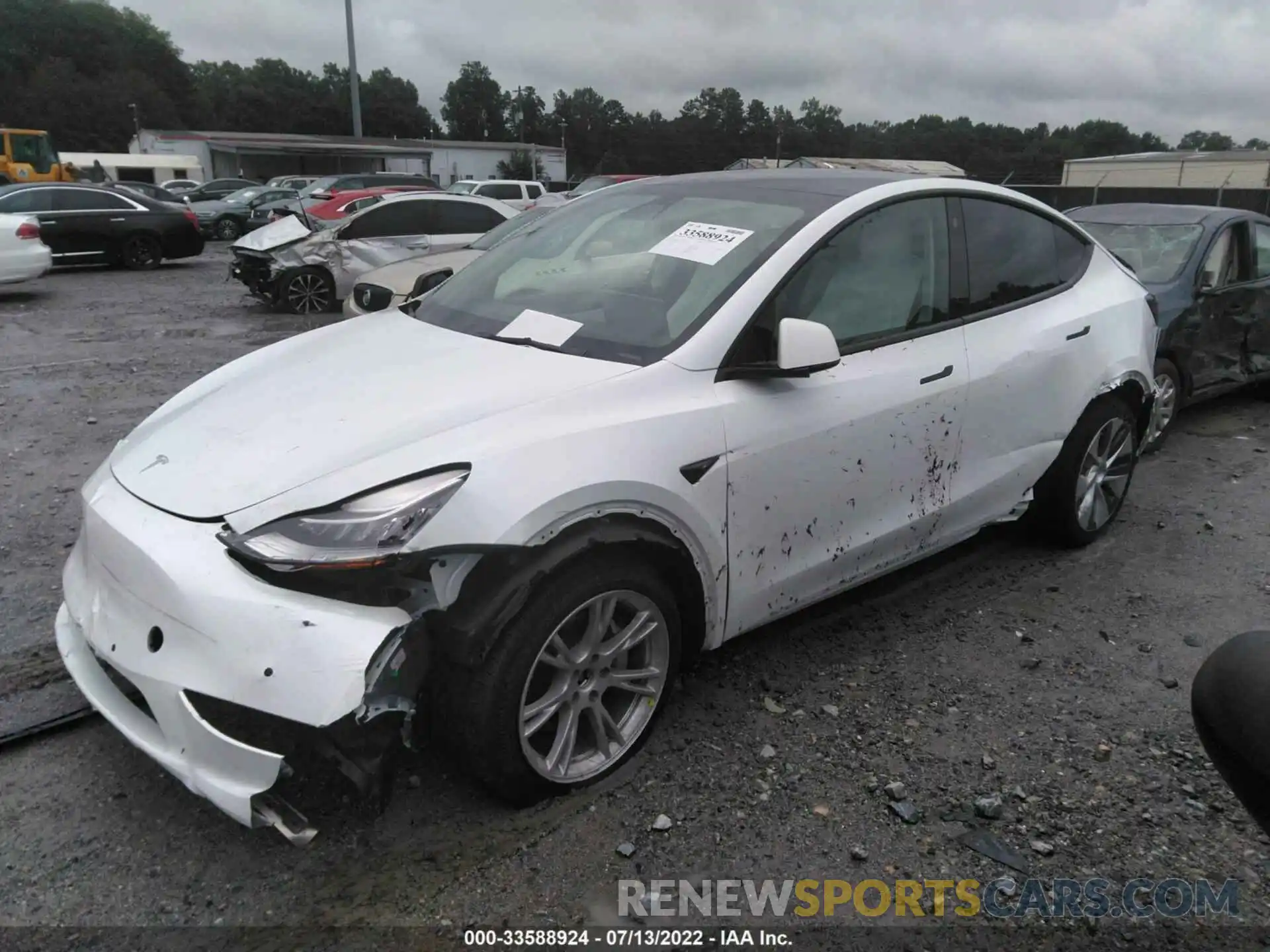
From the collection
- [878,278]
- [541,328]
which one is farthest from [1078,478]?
[541,328]

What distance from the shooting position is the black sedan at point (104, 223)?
1483 centimetres

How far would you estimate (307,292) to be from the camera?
463 inches

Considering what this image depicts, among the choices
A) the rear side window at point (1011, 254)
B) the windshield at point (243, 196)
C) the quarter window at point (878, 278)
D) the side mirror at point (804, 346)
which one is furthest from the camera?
the windshield at point (243, 196)

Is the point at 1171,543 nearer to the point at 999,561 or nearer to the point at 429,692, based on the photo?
the point at 999,561

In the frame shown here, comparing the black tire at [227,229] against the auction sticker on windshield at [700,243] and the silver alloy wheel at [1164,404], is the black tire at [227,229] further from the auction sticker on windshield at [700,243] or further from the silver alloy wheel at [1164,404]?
the auction sticker on windshield at [700,243]

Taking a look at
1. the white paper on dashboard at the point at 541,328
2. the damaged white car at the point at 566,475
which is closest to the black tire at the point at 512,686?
the damaged white car at the point at 566,475

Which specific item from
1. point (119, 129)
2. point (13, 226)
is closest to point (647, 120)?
point (119, 129)

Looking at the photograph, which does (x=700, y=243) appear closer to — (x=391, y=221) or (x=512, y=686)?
(x=512, y=686)

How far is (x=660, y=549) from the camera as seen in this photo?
264 centimetres

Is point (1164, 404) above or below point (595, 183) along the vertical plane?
below

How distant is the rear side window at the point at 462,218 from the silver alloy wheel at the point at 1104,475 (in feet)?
30.5

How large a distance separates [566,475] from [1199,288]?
552 cm

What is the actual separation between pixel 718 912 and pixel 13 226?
13.2 meters

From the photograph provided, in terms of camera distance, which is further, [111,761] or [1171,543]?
[1171,543]
